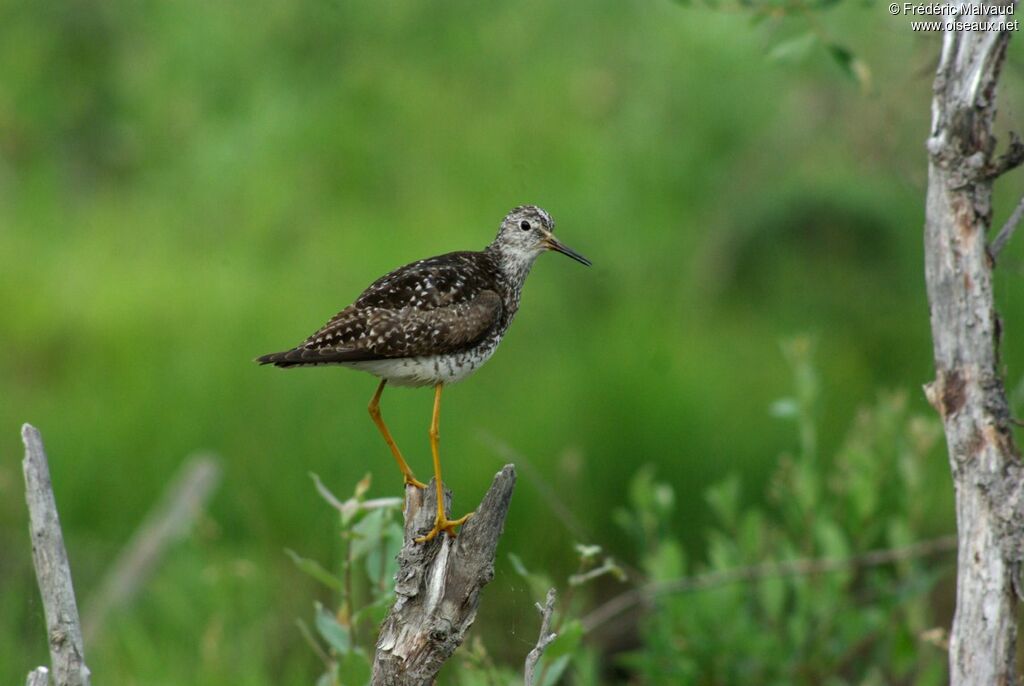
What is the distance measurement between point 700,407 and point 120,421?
3.86 meters

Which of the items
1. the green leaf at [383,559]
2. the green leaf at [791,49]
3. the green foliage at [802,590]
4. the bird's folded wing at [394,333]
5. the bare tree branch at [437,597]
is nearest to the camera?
the bare tree branch at [437,597]

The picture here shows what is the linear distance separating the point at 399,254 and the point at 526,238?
4.92 meters

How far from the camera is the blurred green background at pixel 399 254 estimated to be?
8766mm

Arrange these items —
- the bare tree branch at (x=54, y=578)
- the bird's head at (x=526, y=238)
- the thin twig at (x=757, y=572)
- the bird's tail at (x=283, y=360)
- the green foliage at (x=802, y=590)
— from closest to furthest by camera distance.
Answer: the bare tree branch at (x=54, y=578)
the bird's tail at (x=283, y=360)
the bird's head at (x=526, y=238)
the thin twig at (x=757, y=572)
the green foliage at (x=802, y=590)

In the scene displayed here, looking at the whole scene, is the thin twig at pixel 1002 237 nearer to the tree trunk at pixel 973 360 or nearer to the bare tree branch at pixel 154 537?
the tree trunk at pixel 973 360

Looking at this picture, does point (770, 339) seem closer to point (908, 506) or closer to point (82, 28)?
point (908, 506)

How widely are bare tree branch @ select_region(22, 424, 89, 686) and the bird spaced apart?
35.2 inches

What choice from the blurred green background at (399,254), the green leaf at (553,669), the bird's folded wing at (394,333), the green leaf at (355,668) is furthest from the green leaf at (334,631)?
the blurred green background at (399,254)

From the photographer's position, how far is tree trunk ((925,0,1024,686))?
3.81 metres

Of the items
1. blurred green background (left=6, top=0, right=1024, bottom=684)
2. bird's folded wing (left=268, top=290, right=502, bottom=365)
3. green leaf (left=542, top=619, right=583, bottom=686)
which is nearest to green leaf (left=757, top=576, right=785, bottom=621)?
blurred green background (left=6, top=0, right=1024, bottom=684)

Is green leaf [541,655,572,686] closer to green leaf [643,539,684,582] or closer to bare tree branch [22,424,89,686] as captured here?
bare tree branch [22,424,89,686]

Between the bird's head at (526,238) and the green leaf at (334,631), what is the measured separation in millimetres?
1542

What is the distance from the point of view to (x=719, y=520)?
8.93 meters

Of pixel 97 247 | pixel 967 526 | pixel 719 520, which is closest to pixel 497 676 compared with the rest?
pixel 967 526
